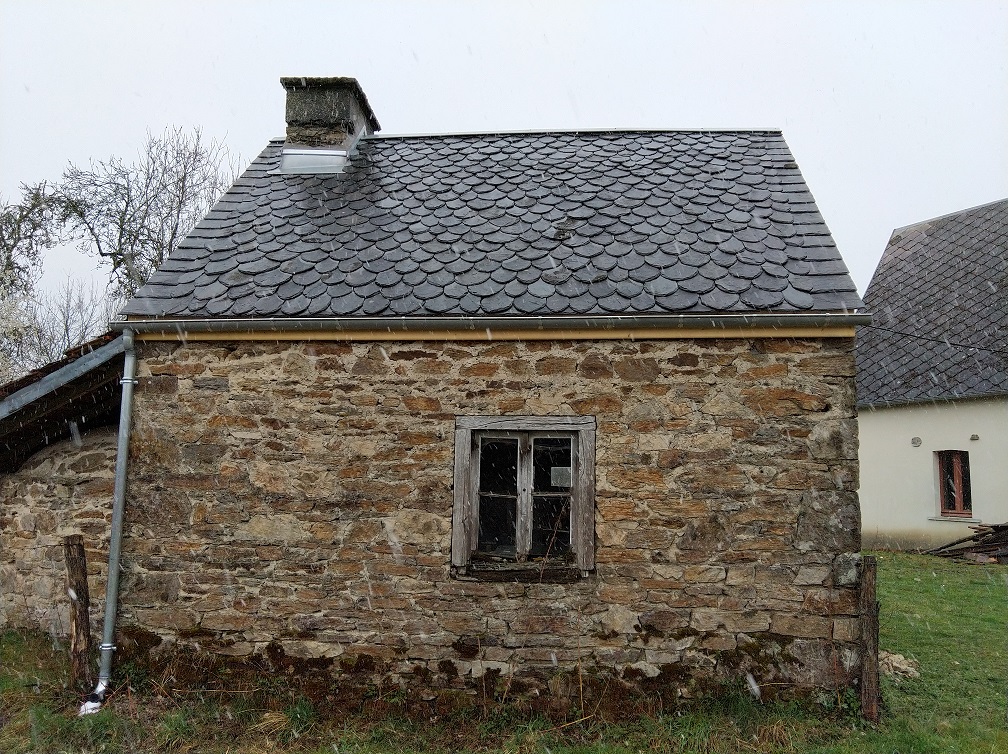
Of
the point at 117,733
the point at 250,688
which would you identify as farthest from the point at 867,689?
the point at 117,733

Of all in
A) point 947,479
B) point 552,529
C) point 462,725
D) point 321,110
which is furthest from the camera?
point 947,479

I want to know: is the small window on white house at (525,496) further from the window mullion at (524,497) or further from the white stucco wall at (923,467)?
the white stucco wall at (923,467)

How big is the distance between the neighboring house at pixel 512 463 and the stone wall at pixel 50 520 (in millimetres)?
885

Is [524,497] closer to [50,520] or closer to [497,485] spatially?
[497,485]

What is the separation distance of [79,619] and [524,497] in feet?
11.4

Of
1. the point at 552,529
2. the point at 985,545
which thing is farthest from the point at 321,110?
the point at 985,545

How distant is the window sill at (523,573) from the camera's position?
5.22 meters

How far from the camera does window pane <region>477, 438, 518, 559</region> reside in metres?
5.61

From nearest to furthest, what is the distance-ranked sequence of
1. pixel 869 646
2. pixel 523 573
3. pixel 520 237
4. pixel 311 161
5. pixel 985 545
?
pixel 869 646, pixel 523 573, pixel 520 237, pixel 311 161, pixel 985 545

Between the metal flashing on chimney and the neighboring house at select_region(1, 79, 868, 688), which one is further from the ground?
the metal flashing on chimney

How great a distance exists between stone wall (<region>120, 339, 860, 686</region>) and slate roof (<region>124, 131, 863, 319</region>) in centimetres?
39

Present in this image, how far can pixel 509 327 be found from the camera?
535 centimetres

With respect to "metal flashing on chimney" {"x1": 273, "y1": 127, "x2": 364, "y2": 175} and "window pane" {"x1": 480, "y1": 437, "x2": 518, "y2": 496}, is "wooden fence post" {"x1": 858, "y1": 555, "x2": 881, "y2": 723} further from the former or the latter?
"metal flashing on chimney" {"x1": 273, "y1": 127, "x2": 364, "y2": 175}

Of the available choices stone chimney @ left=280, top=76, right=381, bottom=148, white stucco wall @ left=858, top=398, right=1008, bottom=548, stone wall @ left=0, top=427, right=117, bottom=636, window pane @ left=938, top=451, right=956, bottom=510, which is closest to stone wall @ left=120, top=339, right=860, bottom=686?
stone wall @ left=0, top=427, right=117, bottom=636
